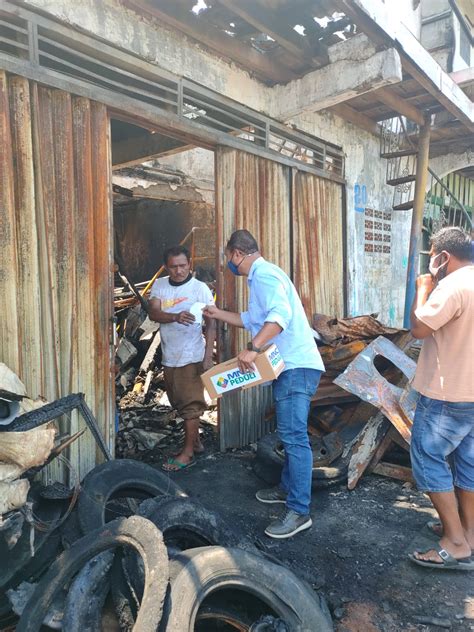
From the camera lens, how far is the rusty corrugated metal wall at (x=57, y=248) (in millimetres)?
2859

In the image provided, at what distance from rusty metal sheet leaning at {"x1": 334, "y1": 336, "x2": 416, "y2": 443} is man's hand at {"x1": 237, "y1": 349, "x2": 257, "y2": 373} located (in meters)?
1.29

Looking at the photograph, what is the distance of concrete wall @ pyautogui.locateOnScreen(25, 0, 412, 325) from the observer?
3.37 meters

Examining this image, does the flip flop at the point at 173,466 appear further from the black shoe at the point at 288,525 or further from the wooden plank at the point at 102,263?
the black shoe at the point at 288,525

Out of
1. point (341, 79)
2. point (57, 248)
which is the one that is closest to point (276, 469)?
point (57, 248)

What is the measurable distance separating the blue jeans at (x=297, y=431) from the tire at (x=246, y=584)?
1051mm

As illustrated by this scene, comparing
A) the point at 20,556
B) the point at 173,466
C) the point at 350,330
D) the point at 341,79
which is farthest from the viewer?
the point at 350,330

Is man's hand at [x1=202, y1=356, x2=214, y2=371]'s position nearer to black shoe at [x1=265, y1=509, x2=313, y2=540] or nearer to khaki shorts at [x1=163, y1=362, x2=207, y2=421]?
khaki shorts at [x1=163, y1=362, x2=207, y2=421]

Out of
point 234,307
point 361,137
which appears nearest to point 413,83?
point 361,137

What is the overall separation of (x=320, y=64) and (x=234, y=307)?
2.62 m

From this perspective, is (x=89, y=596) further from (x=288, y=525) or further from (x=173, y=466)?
(x=173, y=466)

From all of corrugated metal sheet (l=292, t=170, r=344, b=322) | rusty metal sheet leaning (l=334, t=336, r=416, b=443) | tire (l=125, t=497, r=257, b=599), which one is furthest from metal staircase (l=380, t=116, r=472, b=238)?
tire (l=125, t=497, r=257, b=599)

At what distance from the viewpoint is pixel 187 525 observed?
8.16ft

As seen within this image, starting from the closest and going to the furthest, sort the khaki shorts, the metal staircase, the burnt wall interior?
the khaki shorts → the metal staircase → the burnt wall interior

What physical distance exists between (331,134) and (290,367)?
393 centimetres
